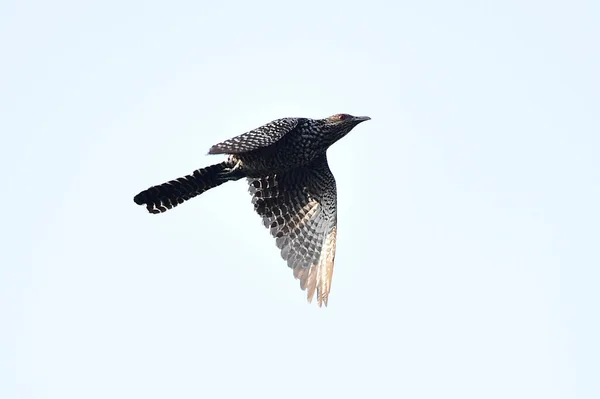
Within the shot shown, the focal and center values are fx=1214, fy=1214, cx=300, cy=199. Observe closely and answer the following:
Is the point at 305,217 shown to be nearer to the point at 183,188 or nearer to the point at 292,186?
the point at 292,186

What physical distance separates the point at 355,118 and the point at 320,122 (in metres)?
0.61

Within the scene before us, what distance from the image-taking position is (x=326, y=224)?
22.2 metres

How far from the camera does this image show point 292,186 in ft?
71.7

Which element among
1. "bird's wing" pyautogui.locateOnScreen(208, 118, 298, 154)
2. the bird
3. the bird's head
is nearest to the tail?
the bird

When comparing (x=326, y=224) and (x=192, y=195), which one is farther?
Answer: (x=326, y=224)

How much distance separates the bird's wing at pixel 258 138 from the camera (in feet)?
61.8

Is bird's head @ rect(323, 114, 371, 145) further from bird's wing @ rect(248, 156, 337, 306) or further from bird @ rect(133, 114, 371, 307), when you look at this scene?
bird's wing @ rect(248, 156, 337, 306)

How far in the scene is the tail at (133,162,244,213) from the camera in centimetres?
2059

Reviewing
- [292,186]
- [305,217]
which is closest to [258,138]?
[292,186]

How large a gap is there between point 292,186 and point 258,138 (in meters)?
2.46

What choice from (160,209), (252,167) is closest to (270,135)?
(252,167)

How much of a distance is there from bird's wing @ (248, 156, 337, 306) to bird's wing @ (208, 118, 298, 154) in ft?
4.74

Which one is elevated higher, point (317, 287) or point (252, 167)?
point (252, 167)

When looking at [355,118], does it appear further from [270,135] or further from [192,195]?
[192,195]
